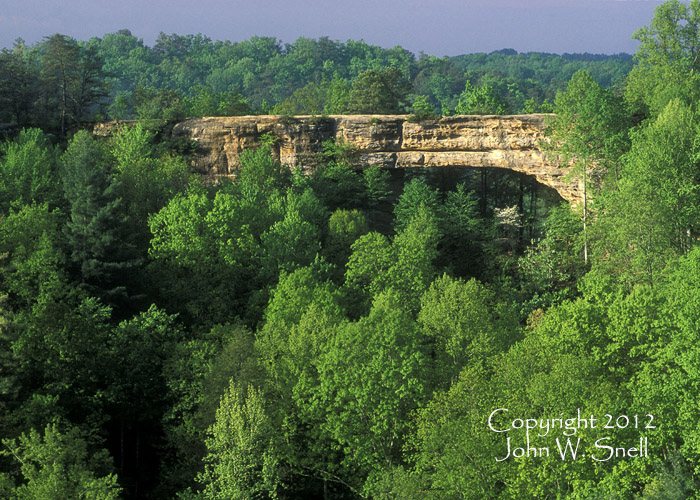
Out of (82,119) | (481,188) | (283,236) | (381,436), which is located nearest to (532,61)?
(481,188)

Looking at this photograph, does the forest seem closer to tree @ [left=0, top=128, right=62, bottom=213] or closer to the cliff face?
tree @ [left=0, top=128, right=62, bottom=213]

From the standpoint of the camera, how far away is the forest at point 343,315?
2691 cm

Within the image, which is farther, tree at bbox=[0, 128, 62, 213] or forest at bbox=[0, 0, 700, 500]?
tree at bbox=[0, 128, 62, 213]

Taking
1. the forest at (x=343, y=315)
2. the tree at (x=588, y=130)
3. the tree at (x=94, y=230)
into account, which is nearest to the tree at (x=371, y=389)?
the forest at (x=343, y=315)

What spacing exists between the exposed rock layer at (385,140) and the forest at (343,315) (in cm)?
121

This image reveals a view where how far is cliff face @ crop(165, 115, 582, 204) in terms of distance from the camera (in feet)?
173

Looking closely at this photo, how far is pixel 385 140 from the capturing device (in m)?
54.8

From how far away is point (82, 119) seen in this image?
58062 millimetres

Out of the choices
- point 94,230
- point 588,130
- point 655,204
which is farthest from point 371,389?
point 588,130

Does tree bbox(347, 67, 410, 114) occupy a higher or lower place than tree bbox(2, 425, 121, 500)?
higher

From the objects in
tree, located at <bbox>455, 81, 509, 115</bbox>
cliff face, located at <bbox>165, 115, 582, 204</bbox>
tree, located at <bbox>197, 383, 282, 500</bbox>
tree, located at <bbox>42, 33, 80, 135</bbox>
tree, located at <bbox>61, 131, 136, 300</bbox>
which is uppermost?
tree, located at <bbox>42, 33, 80, 135</bbox>

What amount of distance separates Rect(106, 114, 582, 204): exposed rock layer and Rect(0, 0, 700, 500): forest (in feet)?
3.96

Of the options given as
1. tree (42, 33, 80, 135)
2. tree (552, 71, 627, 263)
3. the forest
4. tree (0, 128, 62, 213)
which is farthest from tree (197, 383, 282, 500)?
tree (42, 33, 80, 135)

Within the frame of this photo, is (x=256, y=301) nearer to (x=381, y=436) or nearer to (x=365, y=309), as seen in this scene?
(x=365, y=309)
